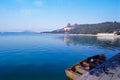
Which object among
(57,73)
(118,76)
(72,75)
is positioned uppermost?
(118,76)

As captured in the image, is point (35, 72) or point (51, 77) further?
point (35, 72)

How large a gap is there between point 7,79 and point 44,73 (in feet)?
11.9

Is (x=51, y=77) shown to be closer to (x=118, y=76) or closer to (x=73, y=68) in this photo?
(x=73, y=68)

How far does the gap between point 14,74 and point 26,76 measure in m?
1.48

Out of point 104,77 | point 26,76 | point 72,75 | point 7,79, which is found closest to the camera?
point 104,77

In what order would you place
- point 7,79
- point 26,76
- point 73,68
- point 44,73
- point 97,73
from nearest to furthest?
point 97,73
point 73,68
point 7,79
point 26,76
point 44,73

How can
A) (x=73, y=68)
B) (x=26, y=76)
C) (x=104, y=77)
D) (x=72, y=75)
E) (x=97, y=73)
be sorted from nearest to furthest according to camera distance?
(x=104, y=77)
(x=97, y=73)
(x=72, y=75)
(x=73, y=68)
(x=26, y=76)

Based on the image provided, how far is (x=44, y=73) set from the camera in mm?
14008

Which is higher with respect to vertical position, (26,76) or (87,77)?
(87,77)

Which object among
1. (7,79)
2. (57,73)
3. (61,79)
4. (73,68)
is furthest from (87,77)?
(7,79)

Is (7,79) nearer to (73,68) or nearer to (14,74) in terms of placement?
(14,74)

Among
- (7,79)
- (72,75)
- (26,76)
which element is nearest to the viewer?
(72,75)

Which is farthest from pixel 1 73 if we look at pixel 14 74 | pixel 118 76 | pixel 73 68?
pixel 118 76

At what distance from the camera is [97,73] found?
816cm
